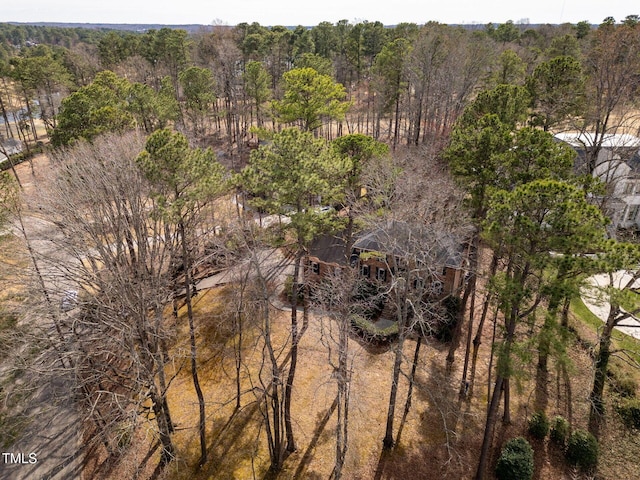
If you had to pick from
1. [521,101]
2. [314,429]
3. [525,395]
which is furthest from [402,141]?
[314,429]

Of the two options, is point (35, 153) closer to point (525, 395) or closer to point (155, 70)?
point (155, 70)

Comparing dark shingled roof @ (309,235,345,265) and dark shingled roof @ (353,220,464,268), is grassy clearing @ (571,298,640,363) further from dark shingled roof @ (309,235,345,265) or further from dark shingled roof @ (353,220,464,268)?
dark shingled roof @ (309,235,345,265)

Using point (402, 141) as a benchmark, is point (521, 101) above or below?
above

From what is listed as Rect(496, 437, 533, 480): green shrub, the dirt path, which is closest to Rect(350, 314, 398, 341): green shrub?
Rect(496, 437, 533, 480): green shrub

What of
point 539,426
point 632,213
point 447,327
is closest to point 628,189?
point 632,213

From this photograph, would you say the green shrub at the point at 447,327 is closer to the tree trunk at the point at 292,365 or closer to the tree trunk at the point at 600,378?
the tree trunk at the point at 600,378

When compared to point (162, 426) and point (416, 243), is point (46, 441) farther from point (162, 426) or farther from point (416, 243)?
point (416, 243)
